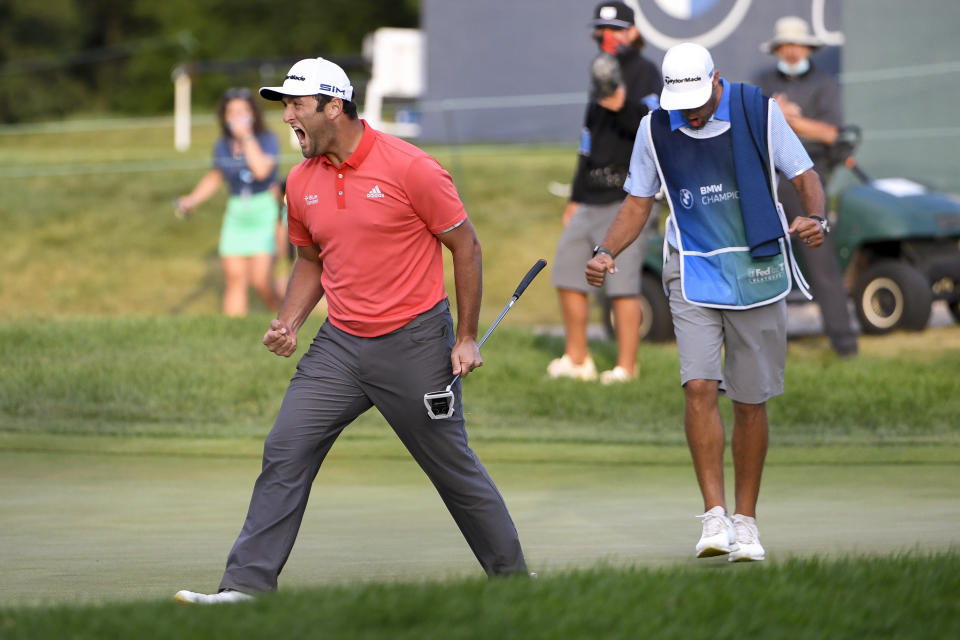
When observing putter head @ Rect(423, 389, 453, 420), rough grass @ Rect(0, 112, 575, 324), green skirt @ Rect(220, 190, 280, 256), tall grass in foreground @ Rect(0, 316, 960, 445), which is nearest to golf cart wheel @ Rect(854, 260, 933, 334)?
tall grass in foreground @ Rect(0, 316, 960, 445)

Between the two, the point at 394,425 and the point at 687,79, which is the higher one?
the point at 687,79

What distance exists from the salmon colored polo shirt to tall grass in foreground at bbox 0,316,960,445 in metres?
3.98

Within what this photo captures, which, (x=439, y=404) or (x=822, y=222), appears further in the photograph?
(x=822, y=222)

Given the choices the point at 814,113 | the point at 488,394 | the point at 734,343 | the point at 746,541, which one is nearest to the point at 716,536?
the point at 746,541

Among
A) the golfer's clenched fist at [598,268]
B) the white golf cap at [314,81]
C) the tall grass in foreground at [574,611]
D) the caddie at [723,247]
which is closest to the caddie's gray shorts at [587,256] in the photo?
the caddie at [723,247]

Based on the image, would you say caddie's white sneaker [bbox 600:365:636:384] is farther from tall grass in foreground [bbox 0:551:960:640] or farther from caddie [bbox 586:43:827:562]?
tall grass in foreground [bbox 0:551:960:640]

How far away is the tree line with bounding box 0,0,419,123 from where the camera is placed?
179ft

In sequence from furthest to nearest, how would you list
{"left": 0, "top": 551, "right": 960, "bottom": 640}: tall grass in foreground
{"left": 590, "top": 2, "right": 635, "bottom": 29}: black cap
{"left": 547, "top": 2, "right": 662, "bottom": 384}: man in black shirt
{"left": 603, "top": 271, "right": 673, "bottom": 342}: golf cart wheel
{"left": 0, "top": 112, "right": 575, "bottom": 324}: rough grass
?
{"left": 0, "top": 112, "right": 575, "bottom": 324}: rough grass → {"left": 603, "top": 271, "right": 673, "bottom": 342}: golf cart wheel → {"left": 590, "top": 2, "right": 635, "bottom": 29}: black cap → {"left": 547, "top": 2, "right": 662, "bottom": 384}: man in black shirt → {"left": 0, "top": 551, "right": 960, "bottom": 640}: tall grass in foreground

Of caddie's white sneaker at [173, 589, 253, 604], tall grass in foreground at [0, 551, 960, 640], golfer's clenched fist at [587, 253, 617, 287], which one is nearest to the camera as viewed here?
tall grass in foreground at [0, 551, 960, 640]

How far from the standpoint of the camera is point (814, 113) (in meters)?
11.3

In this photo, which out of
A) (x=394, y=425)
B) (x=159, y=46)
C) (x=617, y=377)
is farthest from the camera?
(x=159, y=46)

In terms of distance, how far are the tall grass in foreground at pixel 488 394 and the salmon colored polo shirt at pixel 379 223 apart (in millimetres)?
3980

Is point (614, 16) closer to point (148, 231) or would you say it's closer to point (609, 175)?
point (609, 175)

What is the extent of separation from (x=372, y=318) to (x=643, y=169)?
4.73 ft
